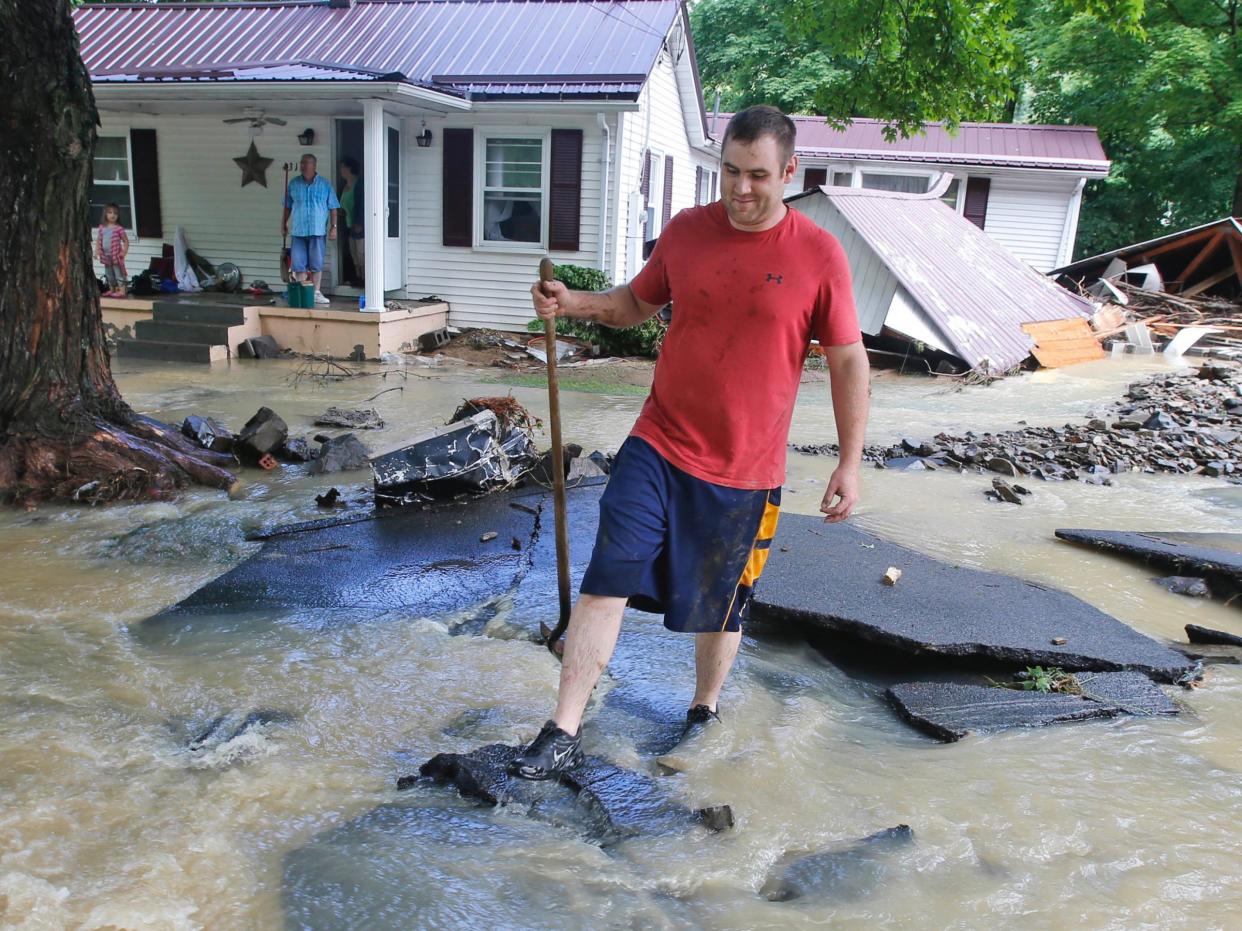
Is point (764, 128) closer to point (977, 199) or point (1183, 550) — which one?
point (1183, 550)

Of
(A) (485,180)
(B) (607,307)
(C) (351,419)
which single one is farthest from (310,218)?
(B) (607,307)

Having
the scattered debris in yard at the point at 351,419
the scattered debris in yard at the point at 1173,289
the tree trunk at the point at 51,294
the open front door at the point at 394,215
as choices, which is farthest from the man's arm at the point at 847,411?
the scattered debris in yard at the point at 1173,289

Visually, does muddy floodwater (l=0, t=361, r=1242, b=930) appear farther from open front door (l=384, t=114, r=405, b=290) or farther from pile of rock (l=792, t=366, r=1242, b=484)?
open front door (l=384, t=114, r=405, b=290)

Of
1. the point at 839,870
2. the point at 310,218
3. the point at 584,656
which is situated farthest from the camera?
the point at 310,218

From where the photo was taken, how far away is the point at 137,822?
2.70 metres

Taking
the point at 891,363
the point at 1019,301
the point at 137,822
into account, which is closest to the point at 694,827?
the point at 137,822

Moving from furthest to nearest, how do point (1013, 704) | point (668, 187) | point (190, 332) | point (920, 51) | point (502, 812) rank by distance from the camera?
point (668, 187) < point (190, 332) < point (920, 51) < point (1013, 704) < point (502, 812)

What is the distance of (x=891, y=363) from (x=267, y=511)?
1042cm

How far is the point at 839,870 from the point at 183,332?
12.5m

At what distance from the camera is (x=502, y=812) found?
9.14 ft

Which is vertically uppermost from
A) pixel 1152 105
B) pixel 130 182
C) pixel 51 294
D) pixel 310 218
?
pixel 1152 105

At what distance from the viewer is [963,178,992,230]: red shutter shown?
24844mm

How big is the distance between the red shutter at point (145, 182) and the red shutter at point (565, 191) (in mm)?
6596

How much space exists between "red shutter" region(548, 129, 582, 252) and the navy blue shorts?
1208 centimetres
